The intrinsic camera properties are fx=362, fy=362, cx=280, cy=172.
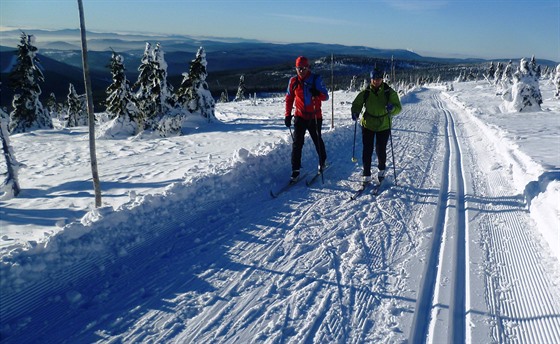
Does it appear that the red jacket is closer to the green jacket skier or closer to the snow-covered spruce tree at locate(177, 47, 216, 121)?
the green jacket skier

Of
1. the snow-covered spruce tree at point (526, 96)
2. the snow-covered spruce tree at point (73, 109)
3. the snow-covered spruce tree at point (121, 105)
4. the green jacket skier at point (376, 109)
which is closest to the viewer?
the green jacket skier at point (376, 109)

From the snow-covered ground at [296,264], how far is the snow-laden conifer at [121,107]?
68.8ft

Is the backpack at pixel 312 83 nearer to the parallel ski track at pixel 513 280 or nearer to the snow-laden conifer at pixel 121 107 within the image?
the parallel ski track at pixel 513 280

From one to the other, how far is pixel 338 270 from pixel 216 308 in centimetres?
147

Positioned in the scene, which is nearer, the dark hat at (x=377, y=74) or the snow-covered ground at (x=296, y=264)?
the snow-covered ground at (x=296, y=264)

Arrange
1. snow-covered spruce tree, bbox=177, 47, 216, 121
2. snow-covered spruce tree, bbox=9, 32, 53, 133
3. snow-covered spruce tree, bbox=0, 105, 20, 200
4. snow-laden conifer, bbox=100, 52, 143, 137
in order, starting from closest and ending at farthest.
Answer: snow-covered spruce tree, bbox=0, 105, 20, 200
snow-covered spruce tree, bbox=177, 47, 216, 121
snow-laden conifer, bbox=100, 52, 143, 137
snow-covered spruce tree, bbox=9, 32, 53, 133

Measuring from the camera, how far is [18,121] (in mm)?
34938

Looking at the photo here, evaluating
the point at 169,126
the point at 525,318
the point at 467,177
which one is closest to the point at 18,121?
the point at 169,126

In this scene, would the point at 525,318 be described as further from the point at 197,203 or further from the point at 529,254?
the point at 197,203

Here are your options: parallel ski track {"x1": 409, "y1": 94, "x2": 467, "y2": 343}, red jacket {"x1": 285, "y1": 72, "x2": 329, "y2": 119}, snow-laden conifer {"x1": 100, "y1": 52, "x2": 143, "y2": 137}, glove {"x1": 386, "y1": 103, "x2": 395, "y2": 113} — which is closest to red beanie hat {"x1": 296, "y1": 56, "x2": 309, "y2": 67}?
red jacket {"x1": 285, "y1": 72, "x2": 329, "y2": 119}

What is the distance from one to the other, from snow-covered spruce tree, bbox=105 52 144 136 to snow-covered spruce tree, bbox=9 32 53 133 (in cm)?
808

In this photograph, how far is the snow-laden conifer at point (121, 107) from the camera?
90.8ft

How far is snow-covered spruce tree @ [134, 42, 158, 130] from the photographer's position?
85.2 ft

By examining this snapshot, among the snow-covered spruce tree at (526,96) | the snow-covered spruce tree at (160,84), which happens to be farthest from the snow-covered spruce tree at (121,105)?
the snow-covered spruce tree at (526,96)
